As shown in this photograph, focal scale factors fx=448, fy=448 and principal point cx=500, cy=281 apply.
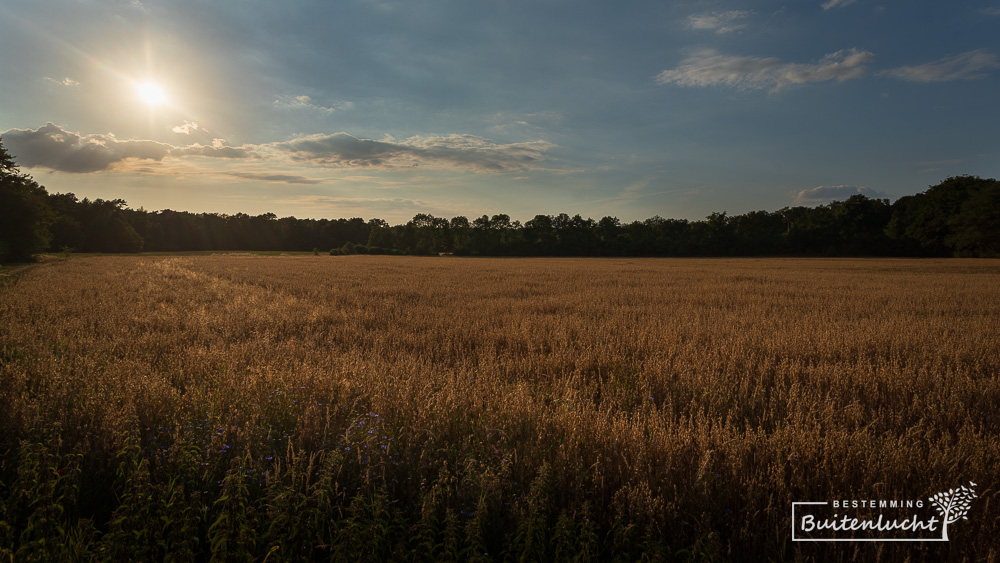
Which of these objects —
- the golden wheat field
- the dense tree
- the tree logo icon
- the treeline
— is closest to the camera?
the golden wheat field

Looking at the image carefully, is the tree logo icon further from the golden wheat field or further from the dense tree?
the dense tree

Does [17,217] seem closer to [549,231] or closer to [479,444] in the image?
[479,444]

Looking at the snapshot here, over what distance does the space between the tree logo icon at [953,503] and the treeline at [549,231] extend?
195 feet

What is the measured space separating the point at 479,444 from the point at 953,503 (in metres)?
3.21

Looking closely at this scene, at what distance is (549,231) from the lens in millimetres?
106250

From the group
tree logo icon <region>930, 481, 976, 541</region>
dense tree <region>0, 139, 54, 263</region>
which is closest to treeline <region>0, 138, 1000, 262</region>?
dense tree <region>0, 139, 54, 263</region>

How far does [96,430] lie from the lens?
12.5 ft

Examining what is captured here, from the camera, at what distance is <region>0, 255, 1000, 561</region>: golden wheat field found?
102 inches

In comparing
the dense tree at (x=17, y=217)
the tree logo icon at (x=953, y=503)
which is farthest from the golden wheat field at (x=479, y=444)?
the dense tree at (x=17, y=217)

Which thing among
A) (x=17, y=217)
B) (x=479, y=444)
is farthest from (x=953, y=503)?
(x=17, y=217)

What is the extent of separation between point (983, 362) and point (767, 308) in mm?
6751

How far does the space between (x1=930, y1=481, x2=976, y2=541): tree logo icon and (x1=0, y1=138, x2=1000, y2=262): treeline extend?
195 ft

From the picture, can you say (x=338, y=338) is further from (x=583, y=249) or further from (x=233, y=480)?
(x=583, y=249)

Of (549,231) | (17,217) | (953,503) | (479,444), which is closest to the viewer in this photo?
(953,503)
